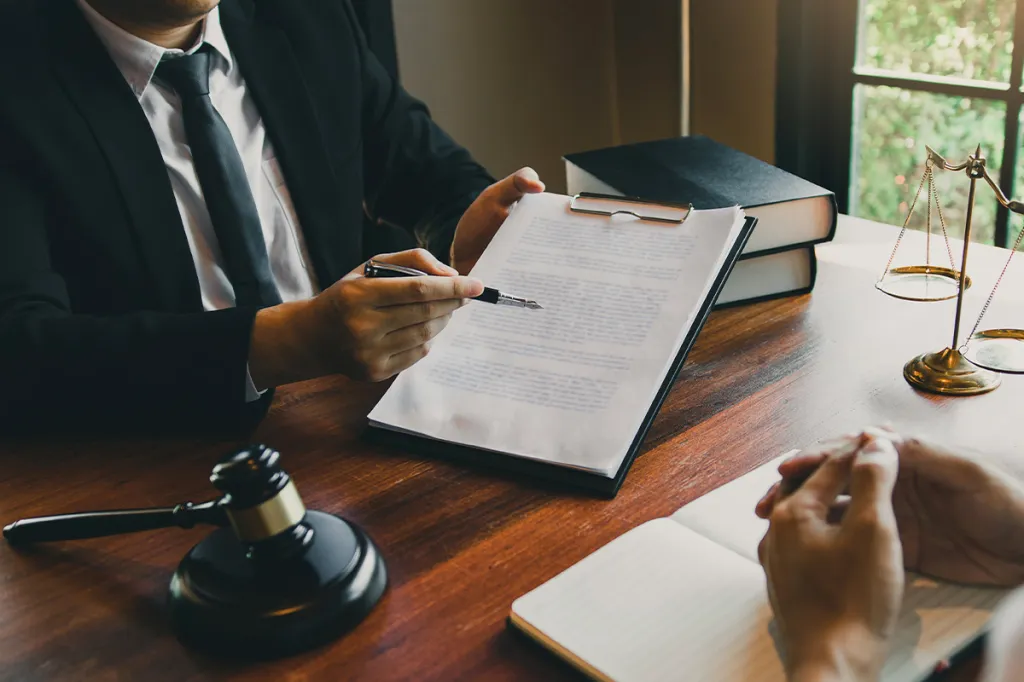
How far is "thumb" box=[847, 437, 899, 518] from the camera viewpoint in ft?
2.12

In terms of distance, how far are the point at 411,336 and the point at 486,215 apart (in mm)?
365

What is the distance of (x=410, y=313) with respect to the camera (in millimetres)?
1024

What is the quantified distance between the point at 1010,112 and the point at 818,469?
1700mm

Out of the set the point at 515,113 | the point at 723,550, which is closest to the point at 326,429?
the point at 723,550

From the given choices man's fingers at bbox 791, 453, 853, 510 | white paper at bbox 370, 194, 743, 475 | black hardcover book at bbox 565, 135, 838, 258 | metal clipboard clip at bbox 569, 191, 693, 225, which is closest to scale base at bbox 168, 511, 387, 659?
white paper at bbox 370, 194, 743, 475

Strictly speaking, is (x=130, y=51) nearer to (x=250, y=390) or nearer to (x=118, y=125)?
(x=118, y=125)

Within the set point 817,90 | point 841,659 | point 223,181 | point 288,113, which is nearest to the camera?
point 841,659

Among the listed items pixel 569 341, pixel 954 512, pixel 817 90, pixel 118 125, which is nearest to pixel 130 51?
pixel 118 125

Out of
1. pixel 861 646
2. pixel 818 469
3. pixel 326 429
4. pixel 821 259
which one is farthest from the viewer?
pixel 821 259

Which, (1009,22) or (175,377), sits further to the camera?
(1009,22)

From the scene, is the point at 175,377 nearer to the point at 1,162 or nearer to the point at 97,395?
the point at 97,395

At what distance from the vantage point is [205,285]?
1.49 m

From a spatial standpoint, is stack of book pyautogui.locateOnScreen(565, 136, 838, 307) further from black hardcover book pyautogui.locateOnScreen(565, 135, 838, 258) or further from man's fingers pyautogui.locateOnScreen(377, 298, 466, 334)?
man's fingers pyautogui.locateOnScreen(377, 298, 466, 334)

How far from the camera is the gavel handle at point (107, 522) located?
0.79m
